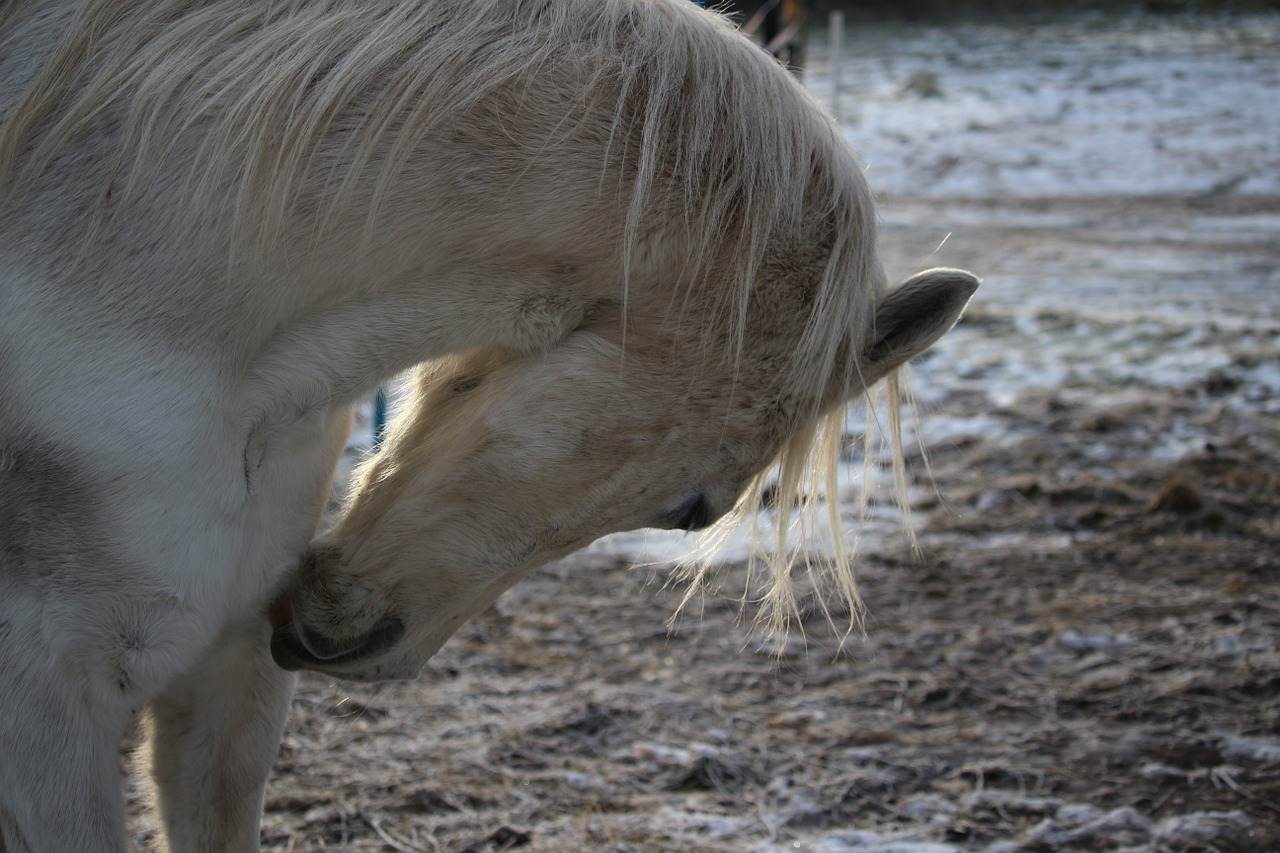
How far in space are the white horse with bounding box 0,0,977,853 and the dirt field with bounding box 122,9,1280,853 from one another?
0.77 m

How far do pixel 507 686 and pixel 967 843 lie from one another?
3.79 feet

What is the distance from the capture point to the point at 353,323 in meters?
1.63

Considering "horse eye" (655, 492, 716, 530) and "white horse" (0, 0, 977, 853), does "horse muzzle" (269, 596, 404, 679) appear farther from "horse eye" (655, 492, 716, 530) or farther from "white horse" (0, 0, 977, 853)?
"horse eye" (655, 492, 716, 530)

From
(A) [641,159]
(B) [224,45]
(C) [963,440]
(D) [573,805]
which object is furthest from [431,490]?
(C) [963,440]

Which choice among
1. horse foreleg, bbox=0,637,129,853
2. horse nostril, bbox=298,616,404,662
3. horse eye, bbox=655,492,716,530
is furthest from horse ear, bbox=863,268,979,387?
horse foreleg, bbox=0,637,129,853

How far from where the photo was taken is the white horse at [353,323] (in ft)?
4.96

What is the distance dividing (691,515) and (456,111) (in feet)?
2.21

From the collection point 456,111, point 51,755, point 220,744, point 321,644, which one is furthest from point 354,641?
point 456,111

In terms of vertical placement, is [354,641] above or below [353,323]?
below

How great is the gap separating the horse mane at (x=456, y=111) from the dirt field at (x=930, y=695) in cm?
84

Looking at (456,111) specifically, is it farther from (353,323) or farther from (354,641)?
(354,641)

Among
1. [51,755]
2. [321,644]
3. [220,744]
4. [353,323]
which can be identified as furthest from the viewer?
[220,744]

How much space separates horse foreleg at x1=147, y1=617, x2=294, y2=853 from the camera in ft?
6.07

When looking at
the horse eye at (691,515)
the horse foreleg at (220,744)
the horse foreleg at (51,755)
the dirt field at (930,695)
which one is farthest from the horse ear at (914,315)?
the horse foreleg at (51,755)
